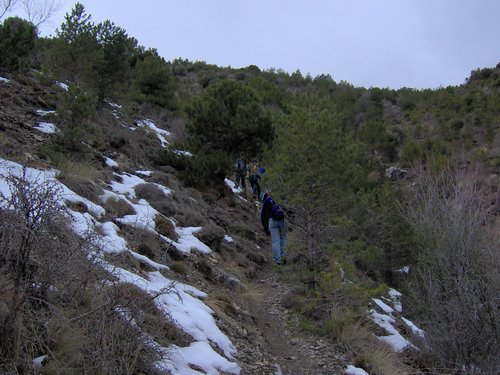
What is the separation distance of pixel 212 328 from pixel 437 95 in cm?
3200

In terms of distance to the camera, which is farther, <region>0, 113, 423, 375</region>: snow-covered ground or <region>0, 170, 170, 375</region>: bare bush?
Result: <region>0, 113, 423, 375</region>: snow-covered ground

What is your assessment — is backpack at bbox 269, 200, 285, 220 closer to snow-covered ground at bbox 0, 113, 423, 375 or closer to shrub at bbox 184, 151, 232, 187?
snow-covered ground at bbox 0, 113, 423, 375

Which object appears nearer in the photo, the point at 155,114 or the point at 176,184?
the point at 176,184

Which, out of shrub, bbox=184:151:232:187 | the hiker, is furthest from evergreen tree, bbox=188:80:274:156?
the hiker

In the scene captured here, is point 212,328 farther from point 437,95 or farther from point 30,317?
point 437,95

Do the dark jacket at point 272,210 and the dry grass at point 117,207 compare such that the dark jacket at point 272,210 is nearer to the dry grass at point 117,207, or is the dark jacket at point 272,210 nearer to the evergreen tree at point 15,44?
the dry grass at point 117,207

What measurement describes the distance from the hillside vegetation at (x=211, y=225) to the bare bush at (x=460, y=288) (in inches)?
1.3

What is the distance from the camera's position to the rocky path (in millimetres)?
5797

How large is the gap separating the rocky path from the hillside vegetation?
6.6 inches

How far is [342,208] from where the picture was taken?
843 cm

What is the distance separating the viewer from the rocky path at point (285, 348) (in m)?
5.80

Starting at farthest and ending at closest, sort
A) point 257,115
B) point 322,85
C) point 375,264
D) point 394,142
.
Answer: point 322,85 < point 394,142 < point 257,115 < point 375,264

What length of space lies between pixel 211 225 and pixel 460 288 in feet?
15.7

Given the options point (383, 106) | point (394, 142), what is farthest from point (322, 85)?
point (394, 142)
